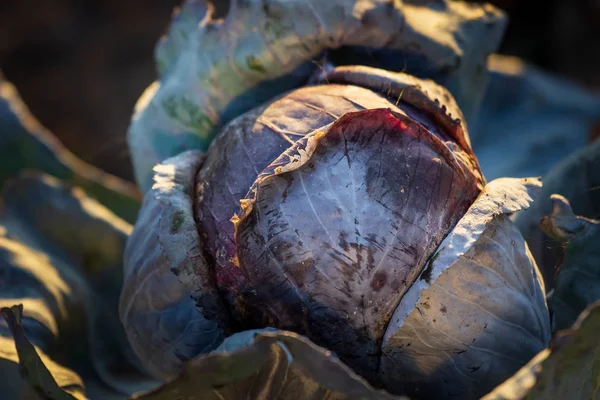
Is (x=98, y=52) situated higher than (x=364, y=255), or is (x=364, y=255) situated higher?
(x=98, y=52)

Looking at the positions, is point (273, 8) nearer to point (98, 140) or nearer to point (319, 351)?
point (319, 351)

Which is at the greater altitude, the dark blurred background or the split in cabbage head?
the dark blurred background

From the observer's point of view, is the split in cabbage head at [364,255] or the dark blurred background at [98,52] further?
the dark blurred background at [98,52]

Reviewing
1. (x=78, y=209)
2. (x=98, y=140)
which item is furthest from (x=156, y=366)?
(x=98, y=140)

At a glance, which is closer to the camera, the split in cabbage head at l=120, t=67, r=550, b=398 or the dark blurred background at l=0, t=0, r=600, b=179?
the split in cabbage head at l=120, t=67, r=550, b=398
